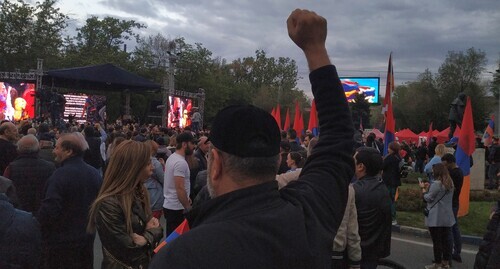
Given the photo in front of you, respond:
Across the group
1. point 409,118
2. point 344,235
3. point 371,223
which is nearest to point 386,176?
point 371,223

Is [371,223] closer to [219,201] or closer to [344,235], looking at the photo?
[344,235]

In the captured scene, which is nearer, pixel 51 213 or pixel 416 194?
pixel 51 213

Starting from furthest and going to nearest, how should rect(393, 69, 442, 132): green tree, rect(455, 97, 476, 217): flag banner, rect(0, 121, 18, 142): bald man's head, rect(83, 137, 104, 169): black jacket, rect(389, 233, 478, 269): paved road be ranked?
rect(393, 69, 442, 132): green tree
rect(455, 97, 476, 217): flag banner
rect(83, 137, 104, 169): black jacket
rect(389, 233, 478, 269): paved road
rect(0, 121, 18, 142): bald man's head

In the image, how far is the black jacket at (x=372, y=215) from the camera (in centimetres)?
486

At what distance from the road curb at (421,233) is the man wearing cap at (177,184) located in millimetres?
5660

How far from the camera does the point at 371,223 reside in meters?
4.88

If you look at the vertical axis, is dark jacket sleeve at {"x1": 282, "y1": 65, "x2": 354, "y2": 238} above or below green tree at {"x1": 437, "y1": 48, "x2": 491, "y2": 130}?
below

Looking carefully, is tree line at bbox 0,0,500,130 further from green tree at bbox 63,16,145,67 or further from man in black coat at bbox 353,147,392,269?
man in black coat at bbox 353,147,392,269

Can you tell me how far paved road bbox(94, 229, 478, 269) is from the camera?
763cm

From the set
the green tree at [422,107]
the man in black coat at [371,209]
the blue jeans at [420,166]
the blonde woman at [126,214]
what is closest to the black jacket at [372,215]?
the man in black coat at [371,209]

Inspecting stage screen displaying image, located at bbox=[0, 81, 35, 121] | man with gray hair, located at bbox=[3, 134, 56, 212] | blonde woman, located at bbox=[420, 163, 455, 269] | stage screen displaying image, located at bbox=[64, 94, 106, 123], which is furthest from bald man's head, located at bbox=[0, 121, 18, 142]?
stage screen displaying image, located at bbox=[64, 94, 106, 123]

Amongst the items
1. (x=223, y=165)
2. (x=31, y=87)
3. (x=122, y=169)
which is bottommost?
(x=122, y=169)

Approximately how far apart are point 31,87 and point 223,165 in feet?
87.0

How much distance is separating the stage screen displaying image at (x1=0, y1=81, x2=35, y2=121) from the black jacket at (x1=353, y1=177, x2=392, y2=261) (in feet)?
75.6
